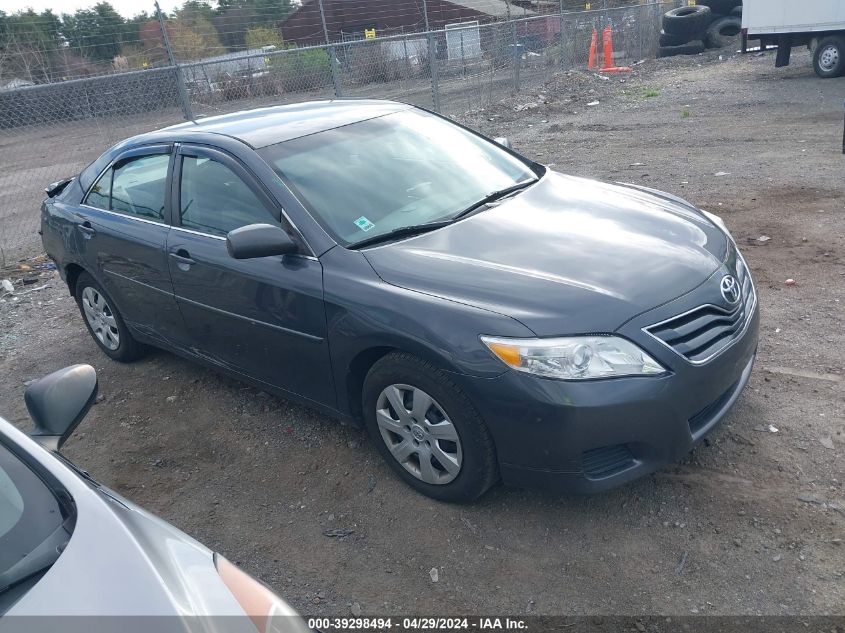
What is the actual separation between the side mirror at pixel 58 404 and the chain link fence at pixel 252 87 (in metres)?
6.85

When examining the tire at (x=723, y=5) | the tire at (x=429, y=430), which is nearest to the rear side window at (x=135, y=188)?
the tire at (x=429, y=430)

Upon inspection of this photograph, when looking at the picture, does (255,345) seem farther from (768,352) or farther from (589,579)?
(768,352)

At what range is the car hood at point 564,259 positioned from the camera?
9.62 feet

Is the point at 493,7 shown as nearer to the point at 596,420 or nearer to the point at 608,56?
the point at 608,56

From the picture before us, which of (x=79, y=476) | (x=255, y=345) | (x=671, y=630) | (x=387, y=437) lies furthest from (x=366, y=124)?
(x=671, y=630)

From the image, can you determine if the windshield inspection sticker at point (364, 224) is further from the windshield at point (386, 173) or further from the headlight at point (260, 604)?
the headlight at point (260, 604)

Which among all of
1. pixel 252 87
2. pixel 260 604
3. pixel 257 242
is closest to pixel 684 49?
pixel 252 87

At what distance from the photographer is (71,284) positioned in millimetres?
5496

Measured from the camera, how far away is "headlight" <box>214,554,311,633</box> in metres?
1.79

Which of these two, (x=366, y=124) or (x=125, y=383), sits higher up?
(x=366, y=124)

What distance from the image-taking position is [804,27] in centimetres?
1519

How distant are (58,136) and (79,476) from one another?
9.31 meters

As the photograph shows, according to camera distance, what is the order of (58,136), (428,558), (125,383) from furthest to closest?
(58,136) < (125,383) < (428,558)

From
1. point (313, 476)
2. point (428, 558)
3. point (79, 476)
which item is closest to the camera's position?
point (79, 476)
